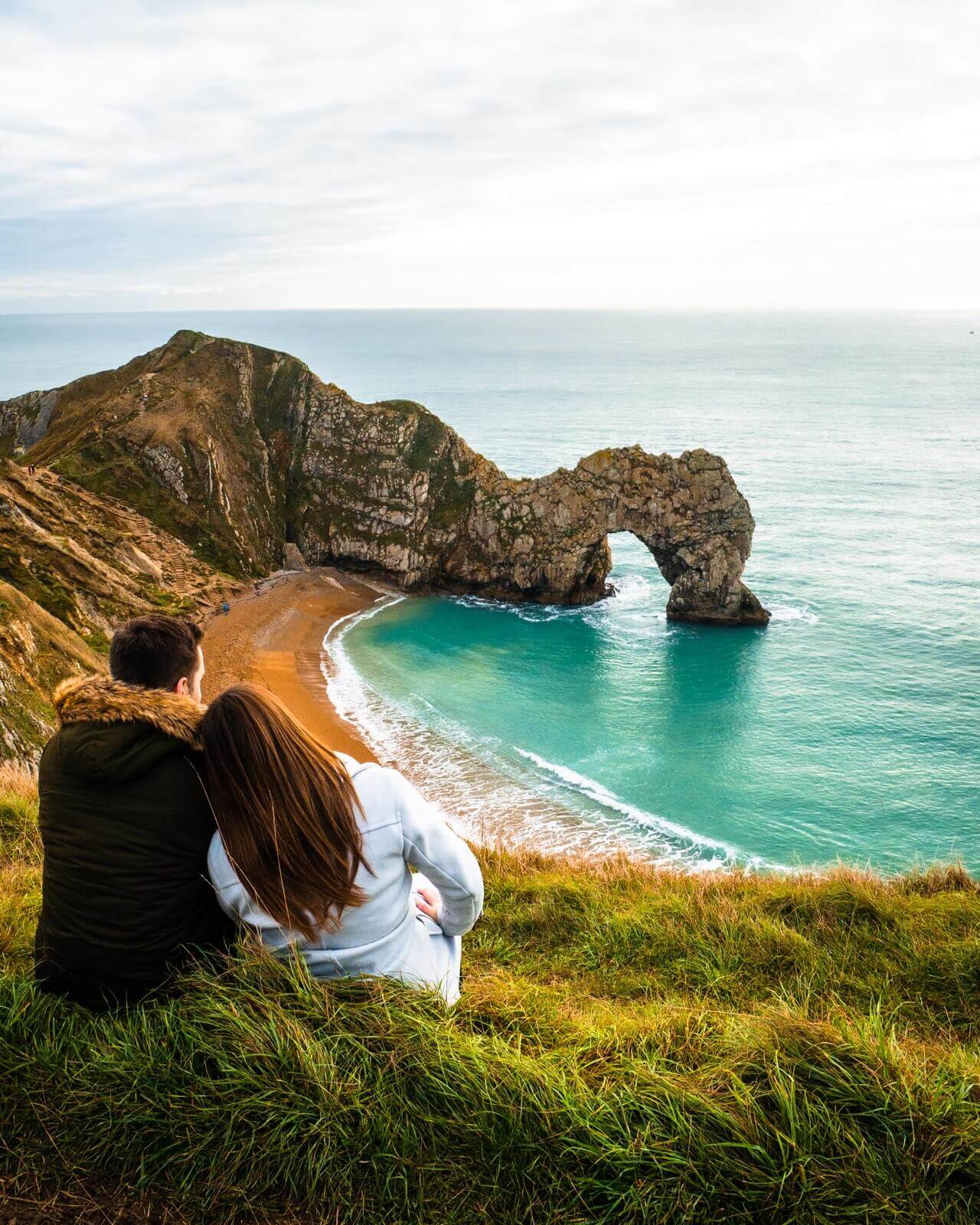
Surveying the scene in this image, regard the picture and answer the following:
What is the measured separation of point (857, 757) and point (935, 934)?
80.9ft

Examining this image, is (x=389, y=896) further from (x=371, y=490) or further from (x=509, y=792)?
(x=371, y=490)

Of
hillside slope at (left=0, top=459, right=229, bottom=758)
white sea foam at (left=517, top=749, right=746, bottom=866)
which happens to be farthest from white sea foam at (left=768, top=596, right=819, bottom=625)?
hillside slope at (left=0, top=459, right=229, bottom=758)

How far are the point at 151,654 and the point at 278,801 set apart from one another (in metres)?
0.95

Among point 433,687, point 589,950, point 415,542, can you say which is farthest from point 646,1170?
point 415,542

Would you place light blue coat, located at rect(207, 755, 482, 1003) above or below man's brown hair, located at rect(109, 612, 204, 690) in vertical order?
below

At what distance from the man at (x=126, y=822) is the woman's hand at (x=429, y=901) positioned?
1.07m

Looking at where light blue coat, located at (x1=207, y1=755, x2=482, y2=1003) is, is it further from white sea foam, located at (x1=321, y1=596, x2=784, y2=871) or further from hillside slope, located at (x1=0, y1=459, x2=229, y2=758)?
white sea foam, located at (x1=321, y1=596, x2=784, y2=871)

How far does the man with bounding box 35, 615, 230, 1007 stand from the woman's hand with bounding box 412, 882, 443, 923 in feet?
3.50

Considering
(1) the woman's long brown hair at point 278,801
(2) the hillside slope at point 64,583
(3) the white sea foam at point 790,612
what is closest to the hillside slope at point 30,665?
(2) the hillside slope at point 64,583

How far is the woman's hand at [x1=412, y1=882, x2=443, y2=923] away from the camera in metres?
4.02

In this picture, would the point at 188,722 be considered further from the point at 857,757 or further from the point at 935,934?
the point at 857,757

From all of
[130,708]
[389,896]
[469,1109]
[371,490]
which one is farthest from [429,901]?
[371,490]

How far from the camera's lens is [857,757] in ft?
93.7

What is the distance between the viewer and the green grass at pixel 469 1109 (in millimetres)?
2945
